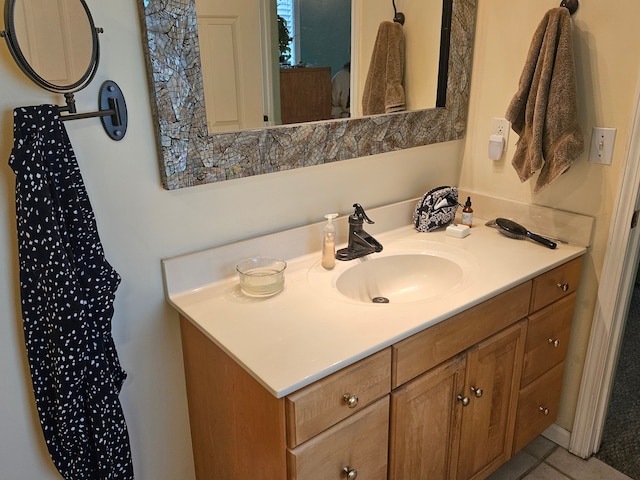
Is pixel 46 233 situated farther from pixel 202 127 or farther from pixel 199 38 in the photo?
pixel 199 38

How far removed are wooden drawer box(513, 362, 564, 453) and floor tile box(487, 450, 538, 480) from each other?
0.46 feet

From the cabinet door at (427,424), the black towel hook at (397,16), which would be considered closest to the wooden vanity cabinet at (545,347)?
the cabinet door at (427,424)

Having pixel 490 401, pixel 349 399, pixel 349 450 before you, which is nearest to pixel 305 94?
pixel 349 399

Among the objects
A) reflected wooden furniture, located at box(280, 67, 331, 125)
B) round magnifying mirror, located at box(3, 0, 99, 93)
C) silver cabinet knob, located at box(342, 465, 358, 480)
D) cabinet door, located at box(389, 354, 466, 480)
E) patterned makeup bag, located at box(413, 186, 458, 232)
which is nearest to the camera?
round magnifying mirror, located at box(3, 0, 99, 93)

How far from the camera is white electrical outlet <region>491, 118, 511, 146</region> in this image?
1.88 meters

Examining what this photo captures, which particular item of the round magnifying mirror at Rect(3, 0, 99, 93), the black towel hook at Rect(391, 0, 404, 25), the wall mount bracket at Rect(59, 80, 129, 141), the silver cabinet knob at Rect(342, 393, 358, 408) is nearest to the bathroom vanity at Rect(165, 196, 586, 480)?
the silver cabinet knob at Rect(342, 393, 358, 408)

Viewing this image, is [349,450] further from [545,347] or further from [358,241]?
[545,347]

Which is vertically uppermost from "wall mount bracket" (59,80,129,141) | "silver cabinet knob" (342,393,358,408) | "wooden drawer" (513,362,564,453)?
"wall mount bracket" (59,80,129,141)

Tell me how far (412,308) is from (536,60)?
890 millimetres

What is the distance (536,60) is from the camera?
1.65m

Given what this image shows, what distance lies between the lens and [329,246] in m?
1.56

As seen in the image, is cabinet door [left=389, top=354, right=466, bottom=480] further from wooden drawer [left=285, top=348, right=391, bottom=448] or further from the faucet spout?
the faucet spout

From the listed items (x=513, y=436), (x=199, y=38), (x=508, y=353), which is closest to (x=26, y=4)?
(x=199, y=38)

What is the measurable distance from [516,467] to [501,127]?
3.98 ft
